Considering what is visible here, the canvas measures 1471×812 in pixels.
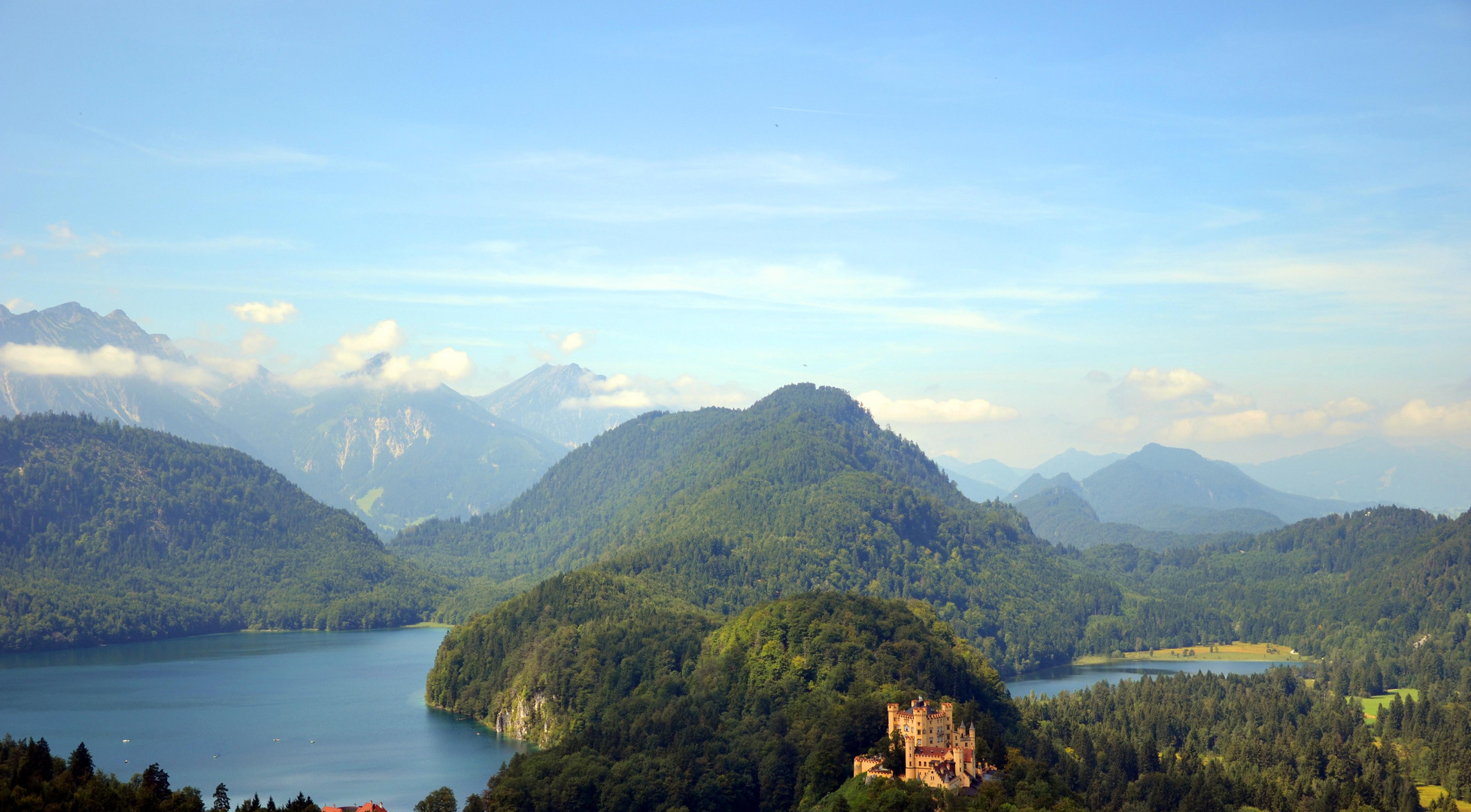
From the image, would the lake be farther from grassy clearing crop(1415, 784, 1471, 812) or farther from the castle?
grassy clearing crop(1415, 784, 1471, 812)

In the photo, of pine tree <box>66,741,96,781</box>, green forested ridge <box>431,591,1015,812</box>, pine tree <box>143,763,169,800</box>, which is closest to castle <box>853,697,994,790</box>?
green forested ridge <box>431,591,1015,812</box>

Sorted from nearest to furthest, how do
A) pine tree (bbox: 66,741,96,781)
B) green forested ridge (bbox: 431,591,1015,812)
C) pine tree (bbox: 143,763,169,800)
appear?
pine tree (bbox: 143,763,169,800) < pine tree (bbox: 66,741,96,781) < green forested ridge (bbox: 431,591,1015,812)

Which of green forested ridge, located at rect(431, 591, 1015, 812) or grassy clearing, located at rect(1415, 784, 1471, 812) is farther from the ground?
green forested ridge, located at rect(431, 591, 1015, 812)

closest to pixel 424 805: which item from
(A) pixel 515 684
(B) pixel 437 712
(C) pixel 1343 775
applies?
(A) pixel 515 684

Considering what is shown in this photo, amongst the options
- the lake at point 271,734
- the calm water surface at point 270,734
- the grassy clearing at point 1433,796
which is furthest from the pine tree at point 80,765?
the grassy clearing at point 1433,796

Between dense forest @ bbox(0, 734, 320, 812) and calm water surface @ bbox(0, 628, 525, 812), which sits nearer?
dense forest @ bbox(0, 734, 320, 812)

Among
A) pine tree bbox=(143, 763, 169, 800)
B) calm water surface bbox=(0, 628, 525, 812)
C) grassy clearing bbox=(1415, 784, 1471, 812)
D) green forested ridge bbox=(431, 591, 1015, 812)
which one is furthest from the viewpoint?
grassy clearing bbox=(1415, 784, 1471, 812)

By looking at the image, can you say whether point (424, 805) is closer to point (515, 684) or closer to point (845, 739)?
point (845, 739)
